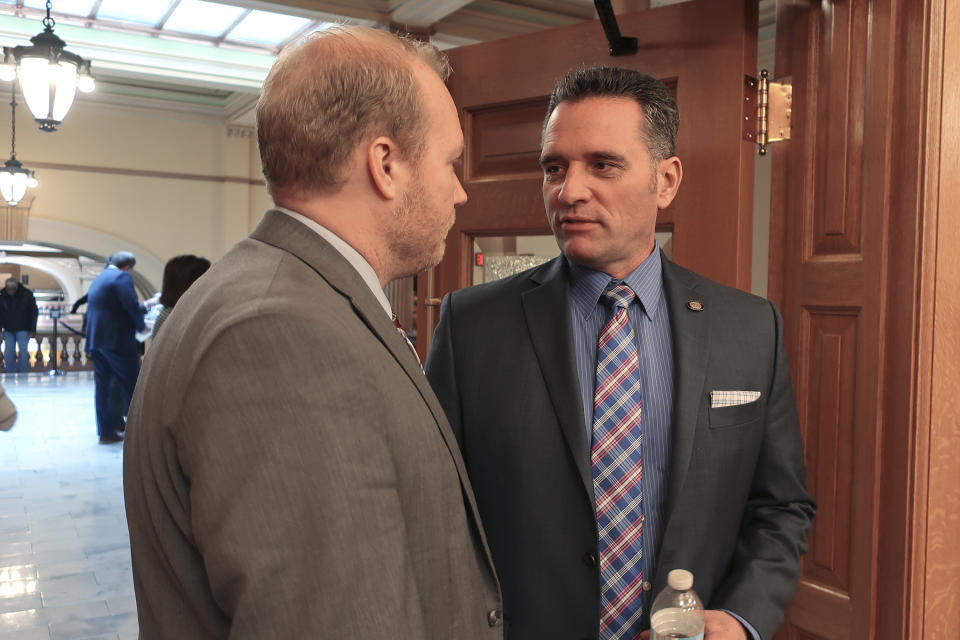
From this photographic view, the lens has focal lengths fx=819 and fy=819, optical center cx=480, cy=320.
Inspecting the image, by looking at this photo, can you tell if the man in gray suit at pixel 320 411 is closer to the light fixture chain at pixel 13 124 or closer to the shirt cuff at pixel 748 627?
the shirt cuff at pixel 748 627

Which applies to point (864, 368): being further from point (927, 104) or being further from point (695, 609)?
point (695, 609)

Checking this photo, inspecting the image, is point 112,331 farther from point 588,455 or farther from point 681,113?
point 588,455

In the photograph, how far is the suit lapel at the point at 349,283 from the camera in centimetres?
99

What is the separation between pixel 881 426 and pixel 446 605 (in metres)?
1.10

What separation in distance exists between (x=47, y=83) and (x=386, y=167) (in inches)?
163

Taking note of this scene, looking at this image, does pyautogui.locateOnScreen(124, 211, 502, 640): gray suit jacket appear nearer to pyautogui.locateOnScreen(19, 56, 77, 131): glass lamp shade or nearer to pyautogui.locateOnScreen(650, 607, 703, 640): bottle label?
pyautogui.locateOnScreen(650, 607, 703, 640): bottle label

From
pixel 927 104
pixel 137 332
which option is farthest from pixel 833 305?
pixel 137 332

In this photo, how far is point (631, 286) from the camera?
154cm

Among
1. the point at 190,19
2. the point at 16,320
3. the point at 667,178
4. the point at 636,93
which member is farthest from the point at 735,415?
the point at 16,320

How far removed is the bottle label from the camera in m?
1.19

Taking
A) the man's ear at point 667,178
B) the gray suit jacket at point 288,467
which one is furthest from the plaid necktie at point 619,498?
the gray suit jacket at point 288,467

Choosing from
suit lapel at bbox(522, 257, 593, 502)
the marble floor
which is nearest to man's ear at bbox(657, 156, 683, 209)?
suit lapel at bbox(522, 257, 593, 502)

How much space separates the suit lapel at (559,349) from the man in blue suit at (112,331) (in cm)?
667

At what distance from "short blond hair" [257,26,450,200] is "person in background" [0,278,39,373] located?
12309 millimetres
